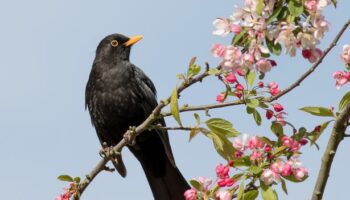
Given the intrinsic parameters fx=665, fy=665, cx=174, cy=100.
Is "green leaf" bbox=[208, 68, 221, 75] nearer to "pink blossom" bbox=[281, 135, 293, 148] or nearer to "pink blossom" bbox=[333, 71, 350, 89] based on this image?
"pink blossom" bbox=[281, 135, 293, 148]

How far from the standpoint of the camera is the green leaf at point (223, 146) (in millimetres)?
4020

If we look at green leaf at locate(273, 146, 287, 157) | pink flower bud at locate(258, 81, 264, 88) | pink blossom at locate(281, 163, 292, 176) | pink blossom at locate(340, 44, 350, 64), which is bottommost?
pink blossom at locate(281, 163, 292, 176)

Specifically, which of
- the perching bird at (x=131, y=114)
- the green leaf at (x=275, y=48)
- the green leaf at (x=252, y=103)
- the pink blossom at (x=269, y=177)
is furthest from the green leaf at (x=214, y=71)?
the perching bird at (x=131, y=114)

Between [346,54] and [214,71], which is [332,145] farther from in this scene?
[214,71]

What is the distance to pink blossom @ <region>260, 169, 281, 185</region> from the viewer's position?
3.54m

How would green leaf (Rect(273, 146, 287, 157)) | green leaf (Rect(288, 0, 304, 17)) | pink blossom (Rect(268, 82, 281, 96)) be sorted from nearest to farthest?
green leaf (Rect(288, 0, 304, 17)) < green leaf (Rect(273, 146, 287, 157)) < pink blossom (Rect(268, 82, 281, 96))

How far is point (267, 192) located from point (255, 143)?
1.14ft

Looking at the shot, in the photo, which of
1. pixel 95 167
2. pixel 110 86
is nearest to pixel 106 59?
pixel 110 86

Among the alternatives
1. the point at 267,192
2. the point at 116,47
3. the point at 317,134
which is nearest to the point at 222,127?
the point at 317,134

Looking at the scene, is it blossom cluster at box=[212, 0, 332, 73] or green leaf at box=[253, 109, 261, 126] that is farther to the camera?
green leaf at box=[253, 109, 261, 126]

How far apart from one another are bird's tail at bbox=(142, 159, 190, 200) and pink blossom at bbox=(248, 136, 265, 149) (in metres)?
4.43

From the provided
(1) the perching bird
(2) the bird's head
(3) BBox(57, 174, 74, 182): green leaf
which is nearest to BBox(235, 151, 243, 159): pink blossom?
(3) BBox(57, 174, 74, 182): green leaf

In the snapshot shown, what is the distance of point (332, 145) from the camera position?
3598mm

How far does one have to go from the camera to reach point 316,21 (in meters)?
3.43
